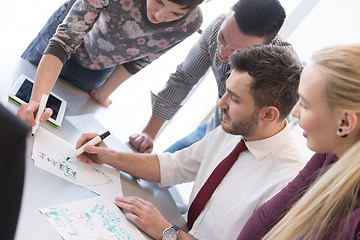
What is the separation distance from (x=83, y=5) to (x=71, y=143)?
46cm

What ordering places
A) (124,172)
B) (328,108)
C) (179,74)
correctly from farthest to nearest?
(179,74), (124,172), (328,108)

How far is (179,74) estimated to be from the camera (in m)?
1.83

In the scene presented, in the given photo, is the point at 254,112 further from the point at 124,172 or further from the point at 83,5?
the point at 83,5

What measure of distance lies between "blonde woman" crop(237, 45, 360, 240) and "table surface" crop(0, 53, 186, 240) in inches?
18.8

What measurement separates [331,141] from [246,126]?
16.7 inches

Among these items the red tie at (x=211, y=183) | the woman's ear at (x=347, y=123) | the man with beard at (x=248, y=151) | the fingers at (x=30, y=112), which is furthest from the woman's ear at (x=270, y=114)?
the fingers at (x=30, y=112)

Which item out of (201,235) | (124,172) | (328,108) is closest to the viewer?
(328,108)

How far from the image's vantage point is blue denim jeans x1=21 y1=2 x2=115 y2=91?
1.61 metres

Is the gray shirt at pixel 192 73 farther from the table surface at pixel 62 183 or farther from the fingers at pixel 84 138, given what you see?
the fingers at pixel 84 138

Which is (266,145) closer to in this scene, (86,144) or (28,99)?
(86,144)

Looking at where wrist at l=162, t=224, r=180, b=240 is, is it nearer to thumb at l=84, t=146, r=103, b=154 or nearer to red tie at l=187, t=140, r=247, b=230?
red tie at l=187, t=140, r=247, b=230

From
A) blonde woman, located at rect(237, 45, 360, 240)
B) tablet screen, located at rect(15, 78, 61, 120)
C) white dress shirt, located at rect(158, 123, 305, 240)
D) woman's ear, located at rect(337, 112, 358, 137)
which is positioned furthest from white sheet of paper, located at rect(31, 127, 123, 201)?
woman's ear, located at rect(337, 112, 358, 137)

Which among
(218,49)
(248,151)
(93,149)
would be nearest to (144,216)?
(93,149)

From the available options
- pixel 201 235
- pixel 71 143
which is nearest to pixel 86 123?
pixel 71 143
